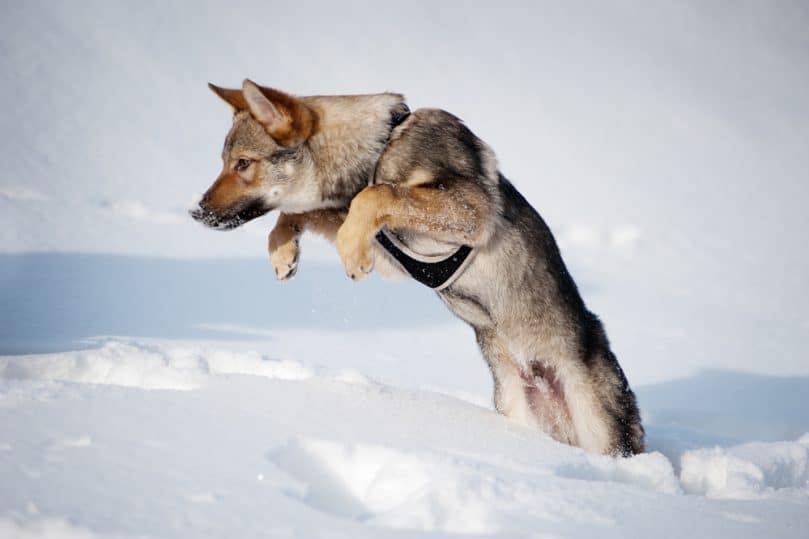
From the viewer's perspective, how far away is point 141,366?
13.1ft

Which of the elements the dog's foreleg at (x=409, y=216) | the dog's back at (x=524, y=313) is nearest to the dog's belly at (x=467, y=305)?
the dog's back at (x=524, y=313)

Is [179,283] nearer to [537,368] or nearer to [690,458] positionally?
[537,368]

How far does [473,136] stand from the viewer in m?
4.06

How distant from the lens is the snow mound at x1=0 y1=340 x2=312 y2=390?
385 centimetres

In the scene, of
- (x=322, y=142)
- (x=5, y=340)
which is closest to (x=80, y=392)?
(x=322, y=142)

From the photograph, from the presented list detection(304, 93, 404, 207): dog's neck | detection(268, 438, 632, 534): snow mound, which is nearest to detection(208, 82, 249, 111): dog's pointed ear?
detection(304, 93, 404, 207): dog's neck

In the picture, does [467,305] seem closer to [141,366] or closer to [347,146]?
[347,146]

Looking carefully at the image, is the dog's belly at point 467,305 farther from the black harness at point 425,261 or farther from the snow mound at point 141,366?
the snow mound at point 141,366

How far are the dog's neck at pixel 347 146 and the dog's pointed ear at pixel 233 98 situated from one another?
407 mm

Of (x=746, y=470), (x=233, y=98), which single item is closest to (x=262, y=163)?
(x=233, y=98)

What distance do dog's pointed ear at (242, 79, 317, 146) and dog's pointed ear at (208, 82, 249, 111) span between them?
10 cm

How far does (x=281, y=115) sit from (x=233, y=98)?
→ 39cm

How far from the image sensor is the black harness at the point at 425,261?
12.6 feet

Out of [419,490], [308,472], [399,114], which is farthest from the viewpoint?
[399,114]
